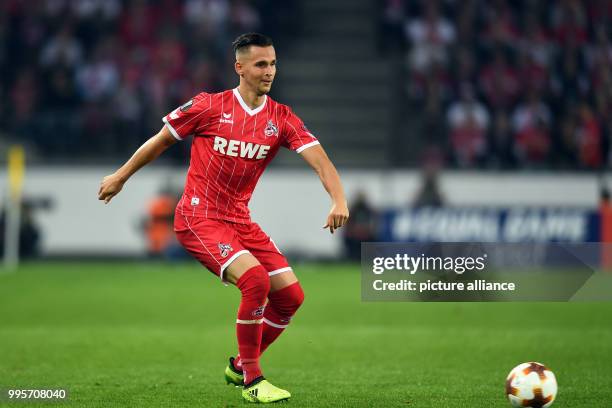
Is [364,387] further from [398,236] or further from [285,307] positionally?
[398,236]

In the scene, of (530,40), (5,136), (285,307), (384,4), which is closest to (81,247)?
(5,136)

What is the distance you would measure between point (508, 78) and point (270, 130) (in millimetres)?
14872

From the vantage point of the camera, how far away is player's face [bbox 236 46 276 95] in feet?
23.2

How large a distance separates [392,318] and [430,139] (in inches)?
338

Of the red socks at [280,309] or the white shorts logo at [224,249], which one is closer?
the white shorts logo at [224,249]

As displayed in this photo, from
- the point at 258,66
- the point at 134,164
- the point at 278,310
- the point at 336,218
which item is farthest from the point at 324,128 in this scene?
the point at 336,218

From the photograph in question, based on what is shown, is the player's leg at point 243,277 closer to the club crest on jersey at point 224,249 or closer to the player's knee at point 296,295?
the club crest on jersey at point 224,249

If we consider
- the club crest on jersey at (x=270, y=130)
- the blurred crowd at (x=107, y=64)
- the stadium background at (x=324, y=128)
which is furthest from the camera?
the blurred crowd at (x=107, y=64)

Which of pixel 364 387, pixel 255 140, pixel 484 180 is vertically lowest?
pixel 364 387

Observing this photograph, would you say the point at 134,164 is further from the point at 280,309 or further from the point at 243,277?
the point at 280,309

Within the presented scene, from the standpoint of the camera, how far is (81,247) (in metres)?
20.2

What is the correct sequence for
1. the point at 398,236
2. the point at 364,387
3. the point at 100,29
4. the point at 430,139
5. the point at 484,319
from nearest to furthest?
the point at 364,387 < the point at 484,319 < the point at 398,236 < the point at 430,139 < the point at 100,29

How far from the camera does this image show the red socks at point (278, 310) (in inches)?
287

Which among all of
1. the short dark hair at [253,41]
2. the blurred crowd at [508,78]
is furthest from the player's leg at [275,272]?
the blurred crowd at [508,78]
